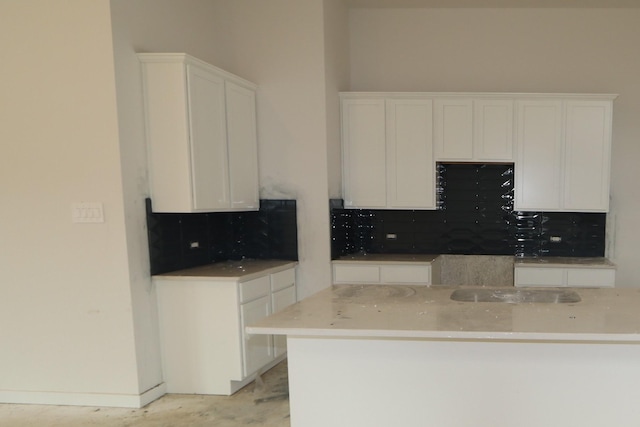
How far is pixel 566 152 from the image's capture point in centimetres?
381

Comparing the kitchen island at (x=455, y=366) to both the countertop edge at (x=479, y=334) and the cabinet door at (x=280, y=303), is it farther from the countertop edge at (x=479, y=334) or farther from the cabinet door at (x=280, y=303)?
the cabinet door at (x=280, y=303)

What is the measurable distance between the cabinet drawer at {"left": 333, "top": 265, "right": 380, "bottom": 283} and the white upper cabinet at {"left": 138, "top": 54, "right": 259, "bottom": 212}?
47.9 inches

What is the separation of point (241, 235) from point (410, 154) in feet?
5.62

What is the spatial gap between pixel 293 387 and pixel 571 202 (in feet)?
10.3

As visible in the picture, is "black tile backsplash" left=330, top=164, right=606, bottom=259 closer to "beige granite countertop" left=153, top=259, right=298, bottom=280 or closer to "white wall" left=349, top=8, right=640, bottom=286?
"white wall" left=349, top=8, right=640, bottom=286

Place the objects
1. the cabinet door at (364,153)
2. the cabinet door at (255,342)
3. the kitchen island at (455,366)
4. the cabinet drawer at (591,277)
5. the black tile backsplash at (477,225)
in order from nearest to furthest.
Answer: the kitchen island at (455,366), the cabinet door at (255,342), the cabinet drawer at (591,277), the cabinet door at (364,153), the black tile backsplash at (477,225)

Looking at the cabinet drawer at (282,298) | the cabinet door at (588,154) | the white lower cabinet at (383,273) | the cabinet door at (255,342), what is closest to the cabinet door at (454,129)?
the cabinet door at (588,154)

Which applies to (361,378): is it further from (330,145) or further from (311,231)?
(330,145)

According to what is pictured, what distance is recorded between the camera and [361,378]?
1937 mm

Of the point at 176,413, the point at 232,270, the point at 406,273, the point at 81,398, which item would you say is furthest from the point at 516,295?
the point at 81,398

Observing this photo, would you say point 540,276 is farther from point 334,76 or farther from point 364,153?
point 334,76

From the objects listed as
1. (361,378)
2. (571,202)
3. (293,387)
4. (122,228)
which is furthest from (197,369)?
(571,202)

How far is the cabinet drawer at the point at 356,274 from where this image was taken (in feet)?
12.4

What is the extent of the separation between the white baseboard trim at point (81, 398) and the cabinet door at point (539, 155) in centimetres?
342
